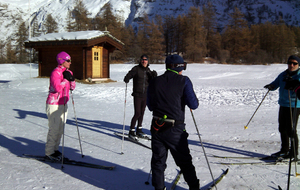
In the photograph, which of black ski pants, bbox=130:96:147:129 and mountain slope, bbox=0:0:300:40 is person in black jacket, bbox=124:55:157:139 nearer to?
black ski pants, bbox=130:96:147:129

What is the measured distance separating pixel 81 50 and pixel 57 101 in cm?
1457

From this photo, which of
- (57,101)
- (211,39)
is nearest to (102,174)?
(57,101)

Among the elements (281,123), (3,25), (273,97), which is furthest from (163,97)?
(3,25)

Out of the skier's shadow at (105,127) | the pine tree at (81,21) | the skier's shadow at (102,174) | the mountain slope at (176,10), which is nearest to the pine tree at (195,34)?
the pine tree at (81,21)

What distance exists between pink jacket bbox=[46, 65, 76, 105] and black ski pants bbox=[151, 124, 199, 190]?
1996 mm

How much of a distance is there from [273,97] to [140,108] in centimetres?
805

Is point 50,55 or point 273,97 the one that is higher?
point 50,55

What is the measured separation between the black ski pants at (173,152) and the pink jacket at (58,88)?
6.55ft

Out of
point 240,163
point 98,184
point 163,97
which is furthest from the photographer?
point 240,163

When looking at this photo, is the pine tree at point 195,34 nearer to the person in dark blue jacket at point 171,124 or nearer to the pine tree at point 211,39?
the pine tree at point 211,39

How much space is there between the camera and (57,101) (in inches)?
157

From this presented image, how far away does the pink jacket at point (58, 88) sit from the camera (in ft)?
12.8

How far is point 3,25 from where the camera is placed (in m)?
91.9

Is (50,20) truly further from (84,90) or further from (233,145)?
(233,145)
